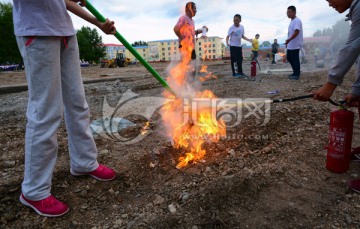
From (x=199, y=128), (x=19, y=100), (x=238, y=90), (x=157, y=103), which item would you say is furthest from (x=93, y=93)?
(x=199, y=128)

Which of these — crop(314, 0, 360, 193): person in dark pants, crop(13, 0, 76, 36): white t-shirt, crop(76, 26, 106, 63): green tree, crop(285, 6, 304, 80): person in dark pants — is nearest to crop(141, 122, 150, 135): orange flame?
crop(13, 0, 76, 36): white t-shirt

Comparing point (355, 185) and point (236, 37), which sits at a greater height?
point (236, 37)

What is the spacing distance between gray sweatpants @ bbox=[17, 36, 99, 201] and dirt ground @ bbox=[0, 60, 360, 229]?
0.39 m

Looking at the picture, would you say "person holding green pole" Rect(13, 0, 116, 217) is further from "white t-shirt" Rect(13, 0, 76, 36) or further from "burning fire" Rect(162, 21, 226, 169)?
"burning fire" Rect(162, 21, 226, 169)

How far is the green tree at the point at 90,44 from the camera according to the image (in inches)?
3088

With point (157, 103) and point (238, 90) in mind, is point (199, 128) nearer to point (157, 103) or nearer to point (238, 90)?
point (157, 103)

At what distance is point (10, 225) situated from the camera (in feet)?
7.02

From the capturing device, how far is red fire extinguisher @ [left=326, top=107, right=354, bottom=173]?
2566 millimetres

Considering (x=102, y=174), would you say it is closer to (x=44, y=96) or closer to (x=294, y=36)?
(x=44, y=96)

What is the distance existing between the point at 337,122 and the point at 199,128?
1.82 meters

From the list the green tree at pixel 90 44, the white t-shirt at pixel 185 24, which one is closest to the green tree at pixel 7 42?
the green tree at pixel 90 44

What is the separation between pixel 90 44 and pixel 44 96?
3507 inches

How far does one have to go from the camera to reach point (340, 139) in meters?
2.61

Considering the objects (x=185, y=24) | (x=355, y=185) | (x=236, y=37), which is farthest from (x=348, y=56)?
(x=236, y=37)
